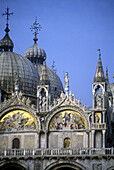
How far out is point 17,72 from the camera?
60.2 meters

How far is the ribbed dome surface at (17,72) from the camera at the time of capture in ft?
195

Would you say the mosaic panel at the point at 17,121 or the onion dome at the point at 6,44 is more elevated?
the onion dome at the point at 6,44

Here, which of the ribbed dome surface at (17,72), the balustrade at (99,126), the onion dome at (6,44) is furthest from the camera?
the onion dome at (6,44)

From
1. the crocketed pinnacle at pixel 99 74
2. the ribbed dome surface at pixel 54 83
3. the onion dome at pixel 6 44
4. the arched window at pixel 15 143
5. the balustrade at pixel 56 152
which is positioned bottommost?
the balustrade at pixel 56 152

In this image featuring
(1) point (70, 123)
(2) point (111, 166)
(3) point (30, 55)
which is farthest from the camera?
(3) point (30, 55)

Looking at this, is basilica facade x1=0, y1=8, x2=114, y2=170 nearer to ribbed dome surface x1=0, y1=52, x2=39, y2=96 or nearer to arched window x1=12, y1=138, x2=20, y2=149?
arched window x1=12, y1=138, x2=20, y2=149

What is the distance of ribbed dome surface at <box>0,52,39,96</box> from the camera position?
195 ft

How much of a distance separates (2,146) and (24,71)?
11.0 meters

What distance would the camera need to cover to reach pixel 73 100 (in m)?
51.1

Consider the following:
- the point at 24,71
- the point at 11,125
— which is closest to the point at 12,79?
the point at 24,71

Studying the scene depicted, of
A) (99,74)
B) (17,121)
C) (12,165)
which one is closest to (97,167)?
(12,165)

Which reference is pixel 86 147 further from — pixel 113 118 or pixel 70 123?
pixel 113 118

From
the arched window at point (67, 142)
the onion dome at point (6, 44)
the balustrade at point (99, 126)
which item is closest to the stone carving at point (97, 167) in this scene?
the balustrade at point (99, 126)

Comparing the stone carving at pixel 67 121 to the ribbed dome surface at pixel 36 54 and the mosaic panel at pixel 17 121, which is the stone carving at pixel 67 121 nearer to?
the mosaic panel at pixel 17 121
